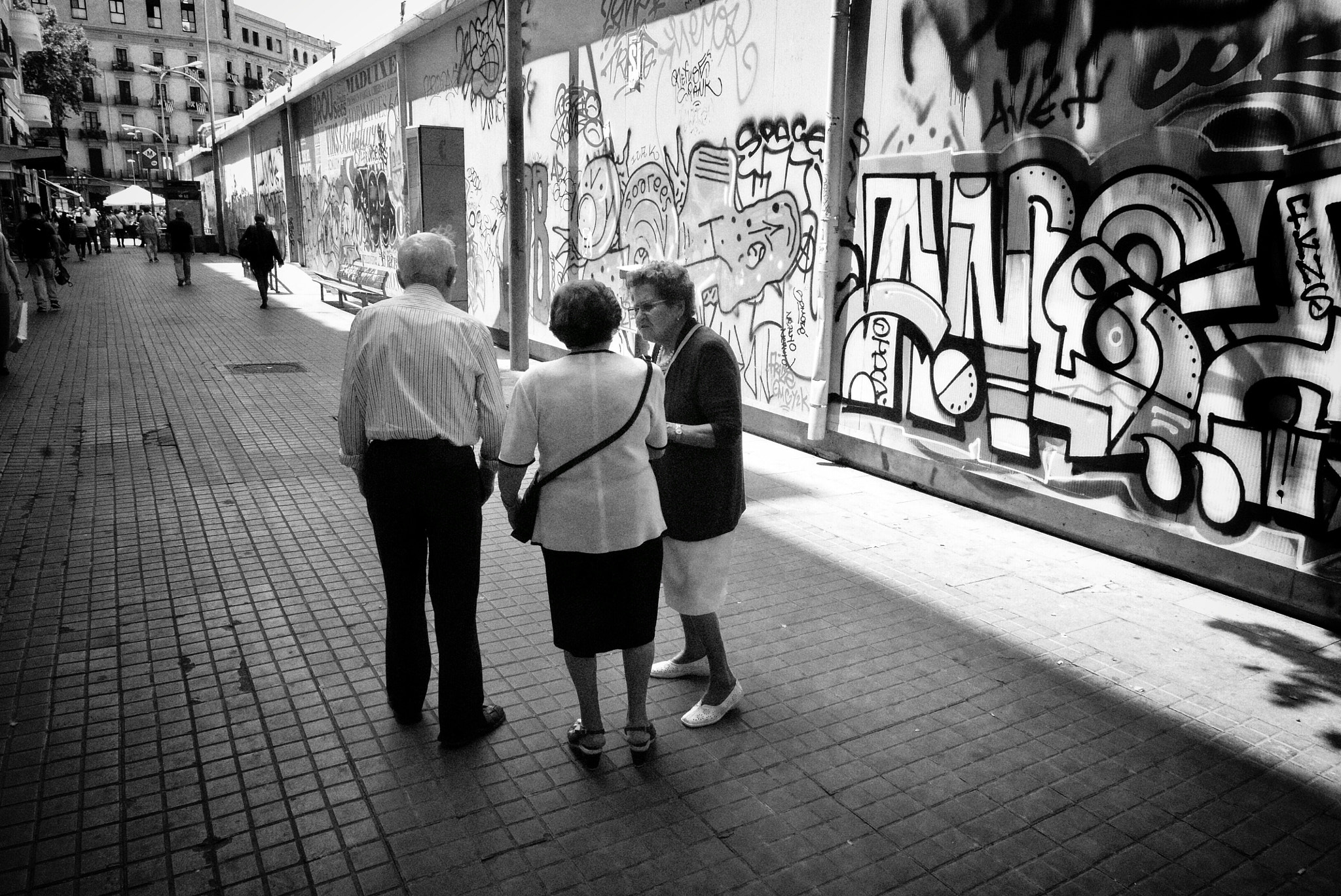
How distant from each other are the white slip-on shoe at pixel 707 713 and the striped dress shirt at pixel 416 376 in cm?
138

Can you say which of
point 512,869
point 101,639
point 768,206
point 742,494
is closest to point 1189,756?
point 742,494

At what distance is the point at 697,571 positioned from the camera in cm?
366

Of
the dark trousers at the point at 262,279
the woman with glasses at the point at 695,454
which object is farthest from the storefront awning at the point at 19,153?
the woman with glasses at the point at 695,454

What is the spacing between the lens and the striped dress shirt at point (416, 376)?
3314 mm

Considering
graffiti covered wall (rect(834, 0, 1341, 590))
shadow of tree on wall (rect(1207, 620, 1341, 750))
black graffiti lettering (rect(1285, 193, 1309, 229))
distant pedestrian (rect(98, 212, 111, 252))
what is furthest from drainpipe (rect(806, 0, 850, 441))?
distant pedestrian (rect(98, 212, 111, 252))

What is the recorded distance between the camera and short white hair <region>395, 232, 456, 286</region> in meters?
3.46

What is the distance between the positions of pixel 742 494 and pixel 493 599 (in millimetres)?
1857

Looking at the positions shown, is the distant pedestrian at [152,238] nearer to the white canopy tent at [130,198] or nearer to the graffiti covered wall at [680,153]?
the white canopy tent at [130,198]

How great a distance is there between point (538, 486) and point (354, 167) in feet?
65.8

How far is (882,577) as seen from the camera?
5.44 m

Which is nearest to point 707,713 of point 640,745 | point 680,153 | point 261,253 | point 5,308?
point 640,745

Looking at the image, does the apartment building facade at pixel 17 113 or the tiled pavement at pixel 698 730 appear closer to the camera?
the tiled pavement at pixel 698 730

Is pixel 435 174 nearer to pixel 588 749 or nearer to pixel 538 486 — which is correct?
pixel 538 486

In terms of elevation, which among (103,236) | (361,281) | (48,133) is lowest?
(361,281)
